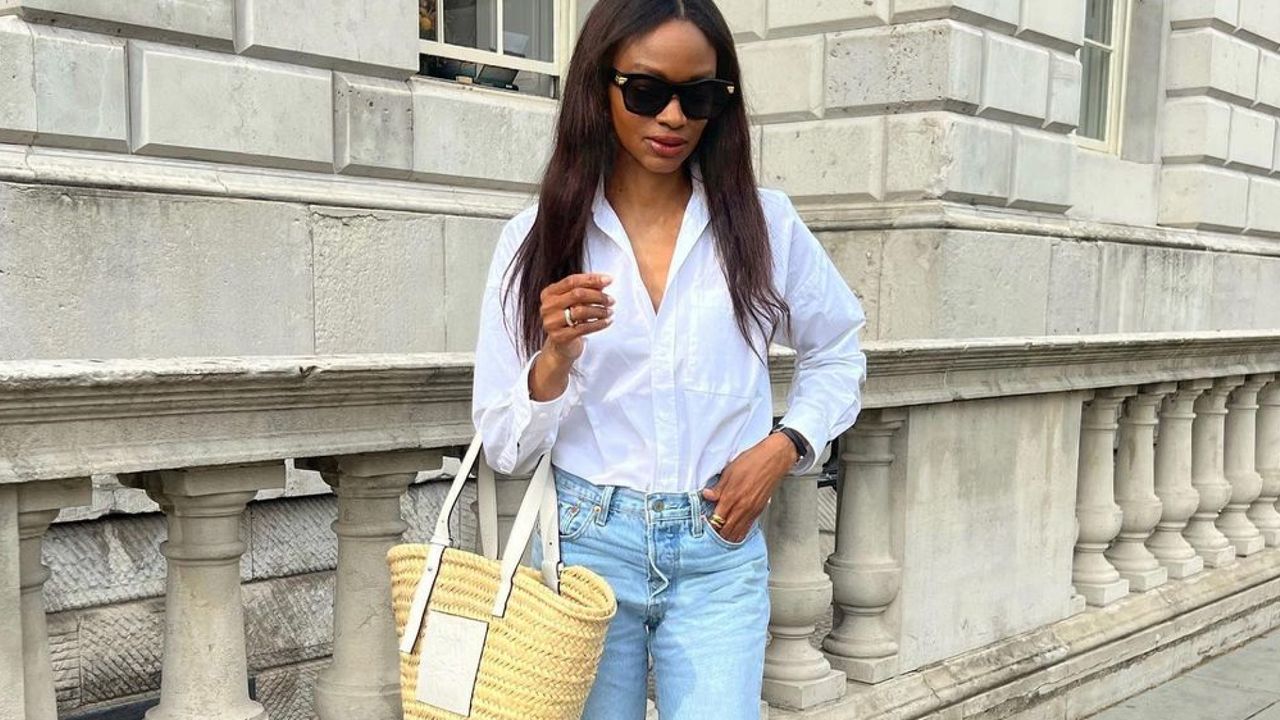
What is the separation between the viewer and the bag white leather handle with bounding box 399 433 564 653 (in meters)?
1.89

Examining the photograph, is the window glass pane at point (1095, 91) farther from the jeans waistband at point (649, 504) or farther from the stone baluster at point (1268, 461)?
the jeans waistband at point (649, 504)

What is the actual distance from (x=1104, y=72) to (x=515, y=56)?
229 inches

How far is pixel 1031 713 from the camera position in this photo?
399cm

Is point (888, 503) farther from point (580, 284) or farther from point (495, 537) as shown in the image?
point (580, 284)

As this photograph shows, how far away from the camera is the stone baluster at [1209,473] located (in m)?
5.34

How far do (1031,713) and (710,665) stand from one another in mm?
2313

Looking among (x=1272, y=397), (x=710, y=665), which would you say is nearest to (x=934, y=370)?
(x=710, y=665)

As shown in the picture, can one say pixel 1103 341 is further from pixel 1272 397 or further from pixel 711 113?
pixel 711 113

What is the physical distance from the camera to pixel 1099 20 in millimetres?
11078

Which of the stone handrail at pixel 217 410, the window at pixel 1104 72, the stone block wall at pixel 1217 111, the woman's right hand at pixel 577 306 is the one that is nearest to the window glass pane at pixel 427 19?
the stone handrail at pixel 217 410

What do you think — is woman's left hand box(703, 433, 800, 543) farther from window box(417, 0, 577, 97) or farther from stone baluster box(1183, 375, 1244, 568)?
window box(417, 0, 577, 97)

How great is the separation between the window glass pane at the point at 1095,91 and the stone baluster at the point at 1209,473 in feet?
20.3

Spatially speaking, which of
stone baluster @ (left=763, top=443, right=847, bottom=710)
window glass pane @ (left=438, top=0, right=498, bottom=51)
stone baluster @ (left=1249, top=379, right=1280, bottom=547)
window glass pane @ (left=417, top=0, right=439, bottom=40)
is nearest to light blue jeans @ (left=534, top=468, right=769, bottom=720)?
stone baluster @ (left=763, top=443, right=847, bottom=710)

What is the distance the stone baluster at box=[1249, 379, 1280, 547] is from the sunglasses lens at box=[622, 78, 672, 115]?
4.81 metres
